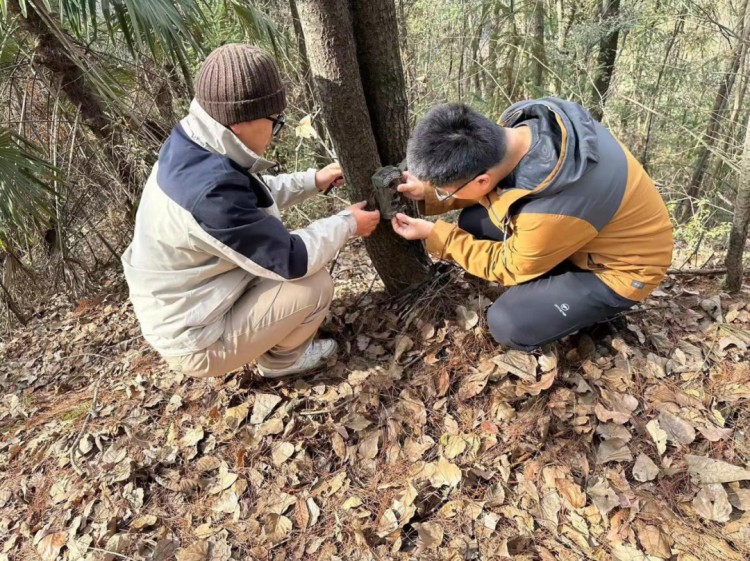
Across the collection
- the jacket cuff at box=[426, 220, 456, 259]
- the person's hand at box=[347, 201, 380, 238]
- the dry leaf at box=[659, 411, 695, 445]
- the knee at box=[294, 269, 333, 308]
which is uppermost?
the person's hand at box=[347, 201, 380, 238]

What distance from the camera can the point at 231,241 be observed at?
6.33ft

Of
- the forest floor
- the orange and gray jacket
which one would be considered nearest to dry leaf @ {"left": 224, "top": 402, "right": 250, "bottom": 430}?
the forest floor

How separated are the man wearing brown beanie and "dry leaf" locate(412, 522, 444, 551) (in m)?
1.05

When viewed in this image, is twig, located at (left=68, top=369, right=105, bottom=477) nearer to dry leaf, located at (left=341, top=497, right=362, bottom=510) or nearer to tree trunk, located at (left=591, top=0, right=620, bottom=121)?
dry leaf, located at (left=341, top=497, right=362, bottom=510)

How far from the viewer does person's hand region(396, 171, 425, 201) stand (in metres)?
2.26

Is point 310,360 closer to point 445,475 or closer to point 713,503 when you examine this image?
point 445,475

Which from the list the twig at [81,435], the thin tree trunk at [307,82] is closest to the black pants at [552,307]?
the twig at [81,435]

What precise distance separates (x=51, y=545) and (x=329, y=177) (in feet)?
7.37

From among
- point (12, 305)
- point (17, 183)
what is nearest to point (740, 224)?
point (17, 183)

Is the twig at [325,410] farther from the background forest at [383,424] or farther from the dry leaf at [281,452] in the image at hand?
the dry leaf at [281,452]

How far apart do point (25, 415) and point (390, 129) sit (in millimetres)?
3168

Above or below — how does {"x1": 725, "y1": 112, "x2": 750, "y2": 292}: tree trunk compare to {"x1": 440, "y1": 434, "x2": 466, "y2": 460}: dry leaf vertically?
above

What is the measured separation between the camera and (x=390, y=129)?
2.35m

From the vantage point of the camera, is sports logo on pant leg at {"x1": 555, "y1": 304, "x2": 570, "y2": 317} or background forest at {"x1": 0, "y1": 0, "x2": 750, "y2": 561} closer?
background forest at {"x1": 0, "y1": 0, "x2": 750, "y2": 561}
